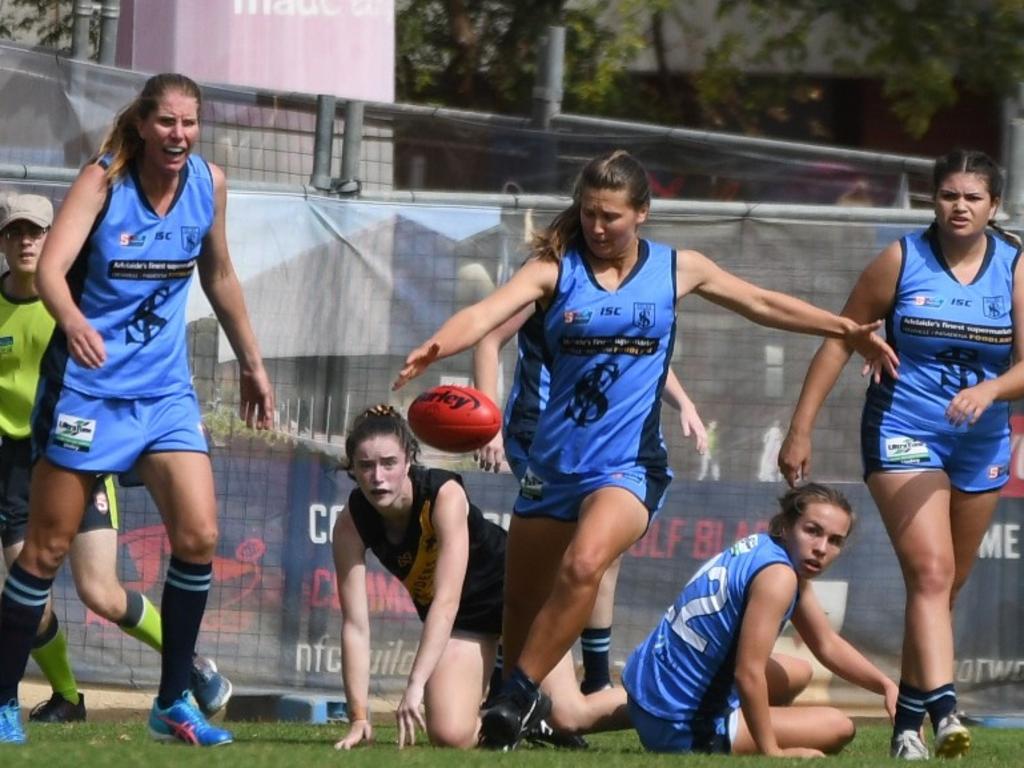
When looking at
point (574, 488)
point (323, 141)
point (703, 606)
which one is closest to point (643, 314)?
point (574, 488)

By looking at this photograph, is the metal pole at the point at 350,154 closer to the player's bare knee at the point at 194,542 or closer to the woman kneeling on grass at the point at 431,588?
the woman kneeling on grass at the point at 431,588

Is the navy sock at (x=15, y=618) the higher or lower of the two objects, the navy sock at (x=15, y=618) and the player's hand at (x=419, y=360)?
the lower

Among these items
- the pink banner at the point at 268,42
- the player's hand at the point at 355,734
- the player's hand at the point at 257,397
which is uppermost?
the pink banner at the point at 268,42

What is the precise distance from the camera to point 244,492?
8.99 metres

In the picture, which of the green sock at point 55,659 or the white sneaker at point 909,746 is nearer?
the white sneaker at point 909,746

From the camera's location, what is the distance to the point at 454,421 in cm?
643

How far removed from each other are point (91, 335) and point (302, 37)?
22.3 feet

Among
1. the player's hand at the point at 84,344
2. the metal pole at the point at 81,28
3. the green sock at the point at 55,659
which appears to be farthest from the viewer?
the metal pole at the point at 81,28

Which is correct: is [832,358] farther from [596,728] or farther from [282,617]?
[282,617]

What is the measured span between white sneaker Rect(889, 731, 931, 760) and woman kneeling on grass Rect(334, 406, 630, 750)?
3.24ft

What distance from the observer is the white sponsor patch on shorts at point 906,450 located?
7.08 meters

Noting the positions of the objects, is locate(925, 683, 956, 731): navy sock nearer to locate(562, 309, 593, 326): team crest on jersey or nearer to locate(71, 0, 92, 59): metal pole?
locate(562, 309, 593, 326): team crest on jersey

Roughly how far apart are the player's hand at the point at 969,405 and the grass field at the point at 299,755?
1123mm

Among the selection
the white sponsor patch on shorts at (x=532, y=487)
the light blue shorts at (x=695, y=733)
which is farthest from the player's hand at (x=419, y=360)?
the light blue shorts at (x=695, y=733)
